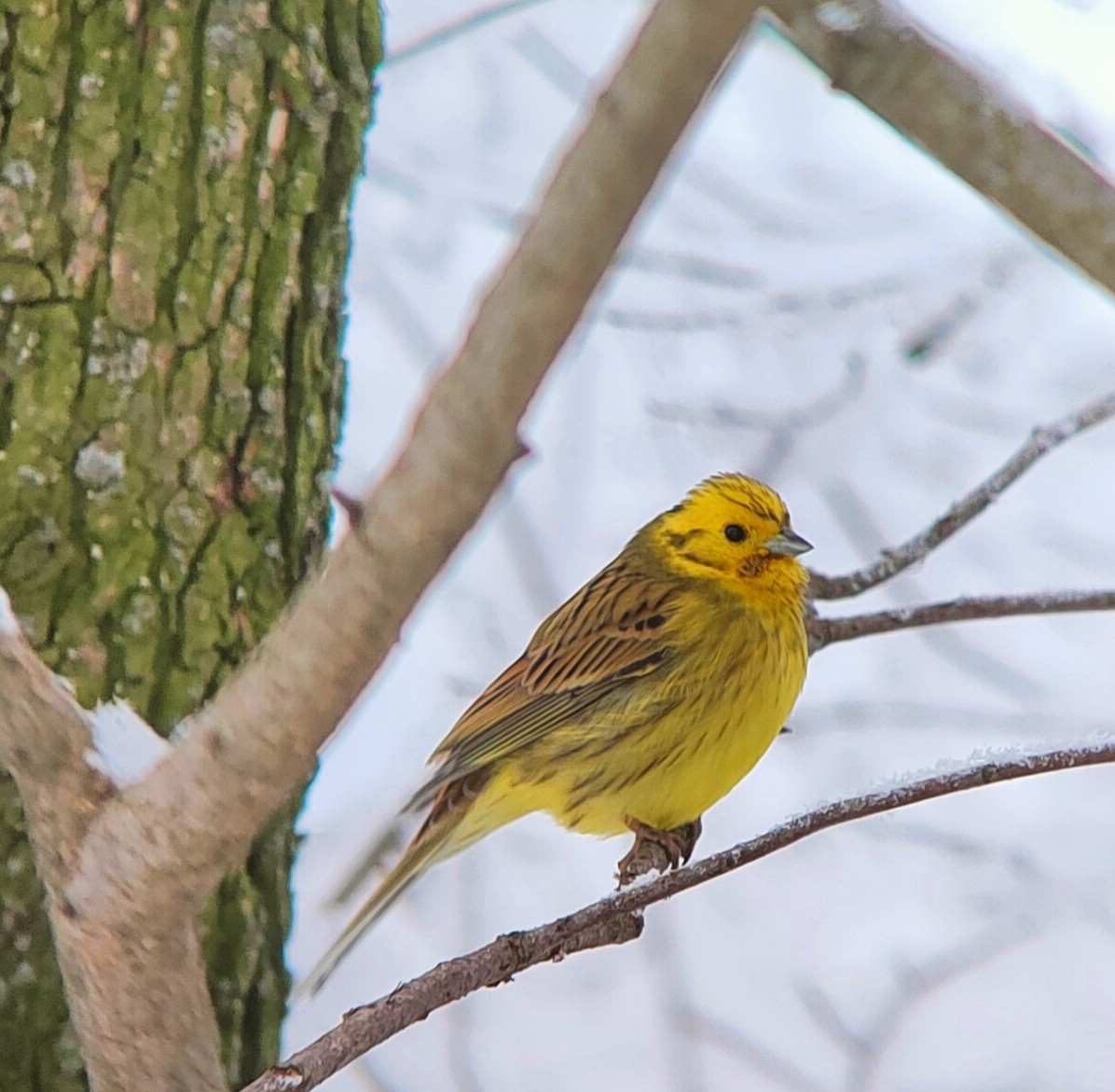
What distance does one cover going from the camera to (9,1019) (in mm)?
2605

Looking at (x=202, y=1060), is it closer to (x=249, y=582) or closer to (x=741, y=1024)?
(x=249, y=582)

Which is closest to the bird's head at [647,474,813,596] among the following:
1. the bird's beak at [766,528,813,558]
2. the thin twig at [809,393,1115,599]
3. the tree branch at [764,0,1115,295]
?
the bird's beak at [766,528,813,558]

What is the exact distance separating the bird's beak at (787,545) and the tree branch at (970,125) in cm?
102

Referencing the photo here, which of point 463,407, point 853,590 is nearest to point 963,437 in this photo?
point 853,590

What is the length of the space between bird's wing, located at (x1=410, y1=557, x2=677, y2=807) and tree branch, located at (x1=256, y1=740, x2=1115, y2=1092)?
1134 mm

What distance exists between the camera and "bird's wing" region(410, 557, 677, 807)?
307 cm

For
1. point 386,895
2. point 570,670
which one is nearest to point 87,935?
point 386,895

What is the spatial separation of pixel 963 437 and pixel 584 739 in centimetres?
258

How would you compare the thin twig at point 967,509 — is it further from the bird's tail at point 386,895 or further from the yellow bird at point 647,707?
the bird's tail at point 386,895

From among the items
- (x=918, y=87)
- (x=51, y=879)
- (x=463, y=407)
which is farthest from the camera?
(x=918, y=87)

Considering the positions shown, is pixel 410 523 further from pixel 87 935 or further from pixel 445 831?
pixel 445 831

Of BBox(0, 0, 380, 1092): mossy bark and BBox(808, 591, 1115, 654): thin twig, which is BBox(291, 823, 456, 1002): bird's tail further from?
BBox(808, 591, 1115, 654): thin twig

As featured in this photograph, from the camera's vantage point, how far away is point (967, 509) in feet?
8.82

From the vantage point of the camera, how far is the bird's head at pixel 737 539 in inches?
123
